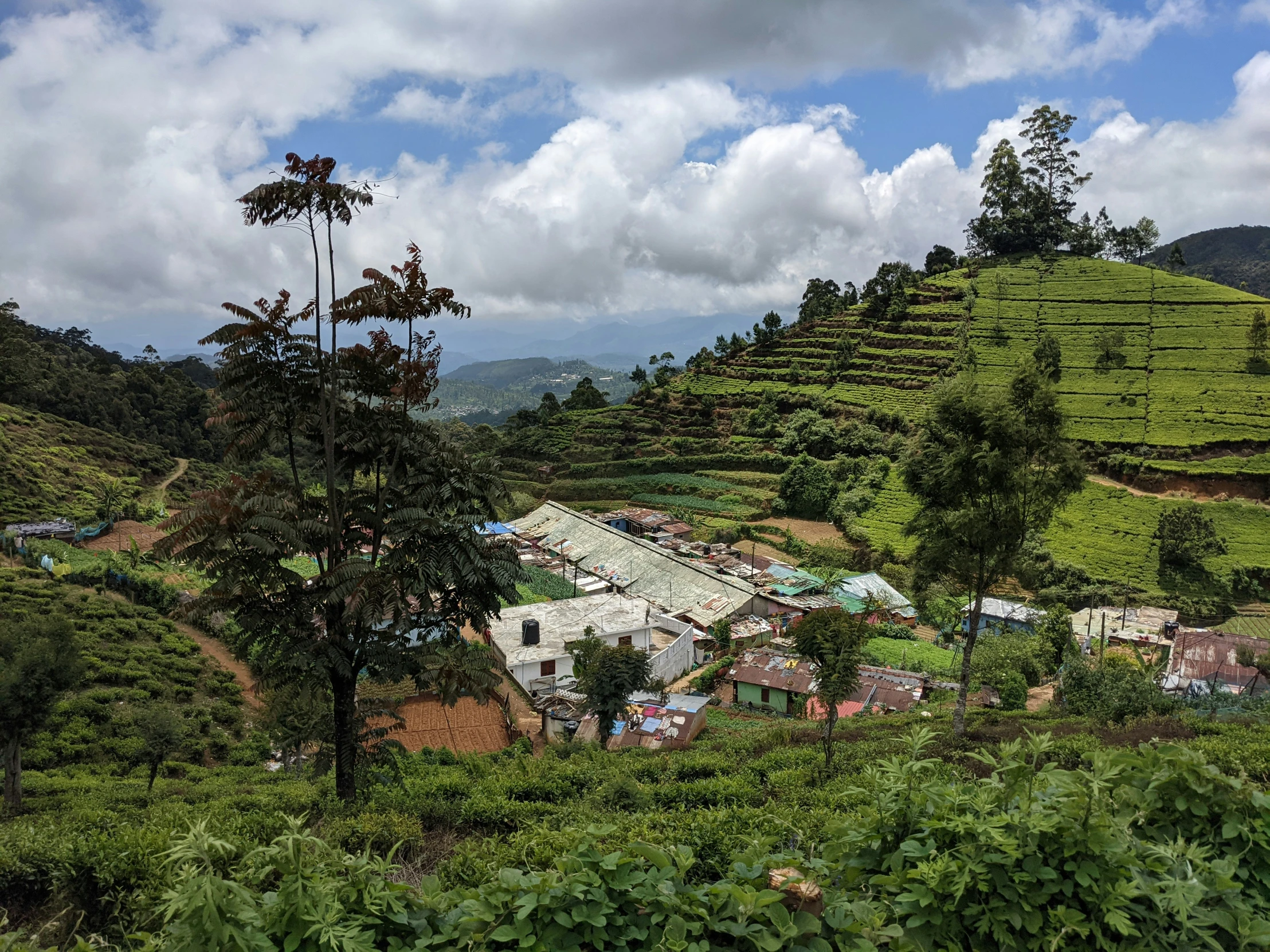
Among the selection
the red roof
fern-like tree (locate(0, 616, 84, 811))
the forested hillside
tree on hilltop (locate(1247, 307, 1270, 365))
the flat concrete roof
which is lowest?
the red roof

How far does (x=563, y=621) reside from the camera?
22.9m

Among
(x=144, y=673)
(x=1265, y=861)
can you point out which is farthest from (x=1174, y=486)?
(x=144, y=673)

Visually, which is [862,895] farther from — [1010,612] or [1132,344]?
[1132,344]

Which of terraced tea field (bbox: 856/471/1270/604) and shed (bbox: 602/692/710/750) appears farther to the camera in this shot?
terraced tea field (bbox: 856/471/1270/604)

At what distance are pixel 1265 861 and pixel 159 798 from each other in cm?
992

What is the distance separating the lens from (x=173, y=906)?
1.89 m

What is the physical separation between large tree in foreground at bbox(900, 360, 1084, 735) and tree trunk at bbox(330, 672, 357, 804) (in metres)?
8.04

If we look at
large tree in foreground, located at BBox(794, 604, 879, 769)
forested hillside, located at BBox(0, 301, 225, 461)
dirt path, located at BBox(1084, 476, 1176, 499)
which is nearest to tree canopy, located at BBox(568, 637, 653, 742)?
large tree in foreground, located at BBox(794, 604, 879, 769)

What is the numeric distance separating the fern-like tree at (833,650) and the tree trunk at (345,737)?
560cm

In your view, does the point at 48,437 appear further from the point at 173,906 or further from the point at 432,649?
the point at 173,906

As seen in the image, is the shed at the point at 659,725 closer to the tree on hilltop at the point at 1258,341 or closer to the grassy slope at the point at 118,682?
the grassy slope at the point at 118,682

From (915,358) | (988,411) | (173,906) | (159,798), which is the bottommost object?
(159,798)

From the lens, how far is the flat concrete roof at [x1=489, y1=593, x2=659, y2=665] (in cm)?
2086

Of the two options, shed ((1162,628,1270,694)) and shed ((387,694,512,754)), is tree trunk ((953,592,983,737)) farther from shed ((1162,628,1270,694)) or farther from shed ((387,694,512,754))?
shed ((387,694,512,754))
